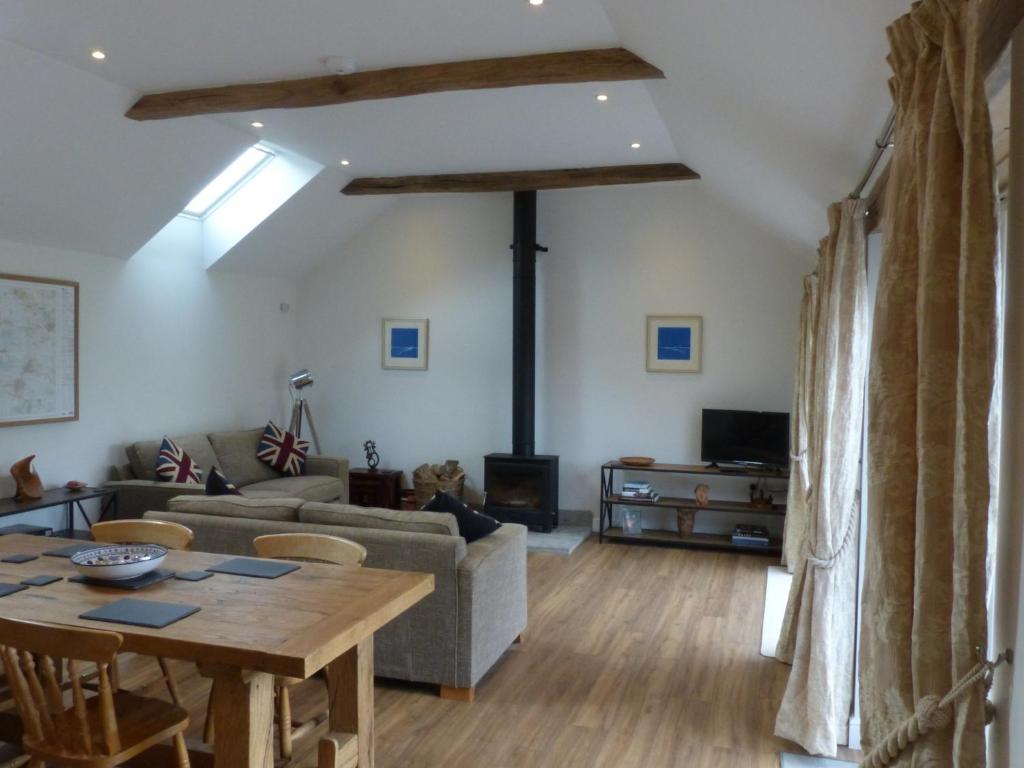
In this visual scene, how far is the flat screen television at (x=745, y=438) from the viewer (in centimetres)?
685

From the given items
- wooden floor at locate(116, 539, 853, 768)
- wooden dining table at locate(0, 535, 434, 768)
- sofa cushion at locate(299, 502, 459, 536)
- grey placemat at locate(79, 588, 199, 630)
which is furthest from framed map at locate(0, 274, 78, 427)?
grey placemat at locate(79, 588, 199, 630)

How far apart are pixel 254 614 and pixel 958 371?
2.02 meters

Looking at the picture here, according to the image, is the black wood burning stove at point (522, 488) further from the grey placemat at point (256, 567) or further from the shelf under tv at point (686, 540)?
the grey placemat at point (256, 567)

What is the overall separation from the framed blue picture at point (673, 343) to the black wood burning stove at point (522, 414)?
1.08 metres

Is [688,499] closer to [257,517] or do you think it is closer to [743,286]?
[743,286]

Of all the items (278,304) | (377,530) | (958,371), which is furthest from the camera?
(278,304)

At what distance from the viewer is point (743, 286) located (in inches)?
284

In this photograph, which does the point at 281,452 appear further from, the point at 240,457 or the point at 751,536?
Answer: the point at 751,536

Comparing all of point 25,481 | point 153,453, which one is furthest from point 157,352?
point 25,481

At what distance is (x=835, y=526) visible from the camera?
11.1 ft

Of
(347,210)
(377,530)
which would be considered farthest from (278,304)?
(377,530)

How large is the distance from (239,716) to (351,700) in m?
0.47

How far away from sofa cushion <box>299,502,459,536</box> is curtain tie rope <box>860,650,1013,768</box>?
2690mm

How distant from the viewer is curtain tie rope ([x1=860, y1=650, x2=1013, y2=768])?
1.26 meters
